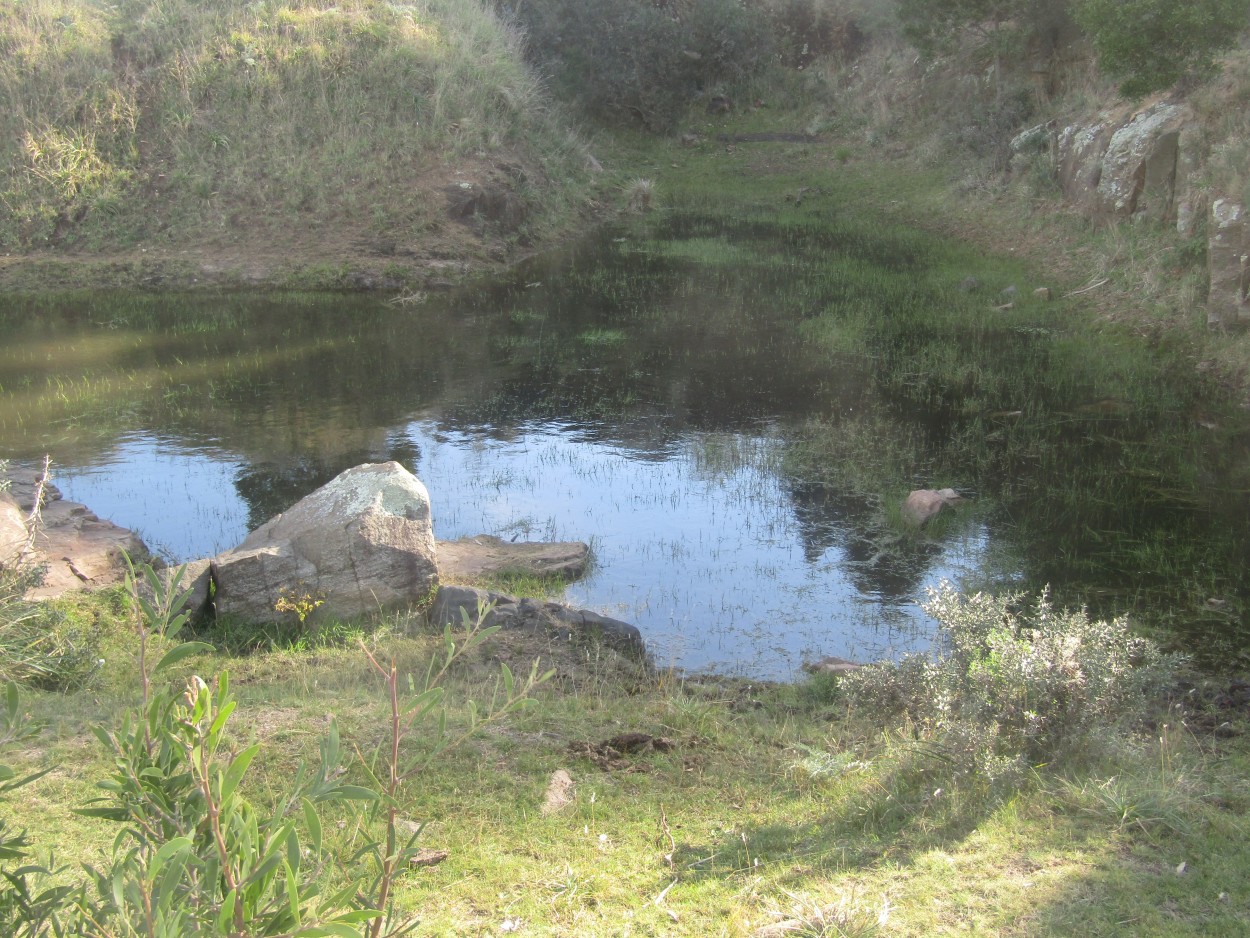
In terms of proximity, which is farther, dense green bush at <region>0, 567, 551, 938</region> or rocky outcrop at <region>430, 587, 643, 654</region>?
rocky outcrop at <region>430, 587, 643, 654</region>

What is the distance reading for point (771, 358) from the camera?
563 inches

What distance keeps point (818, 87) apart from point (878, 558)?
2901 cm

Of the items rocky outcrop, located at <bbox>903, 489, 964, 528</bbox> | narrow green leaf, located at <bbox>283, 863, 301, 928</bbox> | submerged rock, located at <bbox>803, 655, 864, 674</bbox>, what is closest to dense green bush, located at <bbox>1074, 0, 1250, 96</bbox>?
rocky outcrop, located at <bbox>903, 489, 964, 528</bbox>

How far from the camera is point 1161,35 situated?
16.3m

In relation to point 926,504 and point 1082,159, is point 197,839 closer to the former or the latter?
point 926,504

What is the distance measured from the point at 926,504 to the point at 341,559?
4728 millimetres

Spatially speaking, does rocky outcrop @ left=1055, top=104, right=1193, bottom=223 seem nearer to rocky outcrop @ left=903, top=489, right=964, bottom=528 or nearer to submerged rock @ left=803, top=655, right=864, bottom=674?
rocky outcrop @ left=903, top=489, right=964, bottom=528

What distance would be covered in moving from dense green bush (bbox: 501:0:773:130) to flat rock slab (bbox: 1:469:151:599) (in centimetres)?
2549

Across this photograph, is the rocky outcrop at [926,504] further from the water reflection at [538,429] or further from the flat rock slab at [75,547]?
the flat rock slab at [75,547]

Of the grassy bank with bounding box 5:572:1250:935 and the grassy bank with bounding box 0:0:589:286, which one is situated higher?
the grassy bank with bounding box 0:0:589:286

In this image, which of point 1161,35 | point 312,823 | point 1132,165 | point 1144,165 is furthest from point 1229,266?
point 312,823

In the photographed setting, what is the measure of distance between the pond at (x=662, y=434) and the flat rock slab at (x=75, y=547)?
0.54m

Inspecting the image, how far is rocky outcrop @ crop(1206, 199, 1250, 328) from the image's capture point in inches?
501

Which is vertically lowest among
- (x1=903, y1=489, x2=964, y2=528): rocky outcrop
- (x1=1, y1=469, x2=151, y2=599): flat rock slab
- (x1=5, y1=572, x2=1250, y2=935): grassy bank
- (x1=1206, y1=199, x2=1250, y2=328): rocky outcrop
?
(x1=1, y1=469, x2=151, y2=599): flat rock slab
